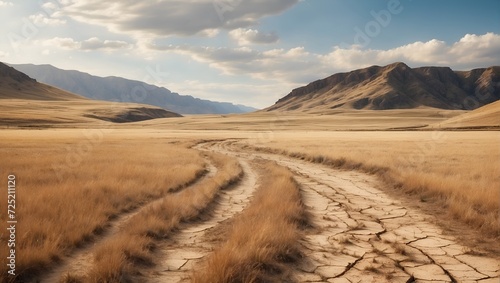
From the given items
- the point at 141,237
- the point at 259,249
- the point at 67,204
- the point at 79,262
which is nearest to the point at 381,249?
the point at 259,249

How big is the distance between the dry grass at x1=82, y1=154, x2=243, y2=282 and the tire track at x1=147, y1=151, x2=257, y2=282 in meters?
0.27

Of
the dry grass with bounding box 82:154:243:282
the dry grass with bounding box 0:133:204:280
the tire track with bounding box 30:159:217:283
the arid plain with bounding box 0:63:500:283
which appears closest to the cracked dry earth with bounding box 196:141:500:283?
the arid plain with bounding box 0:63:500:283

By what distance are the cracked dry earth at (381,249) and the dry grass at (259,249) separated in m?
0.37

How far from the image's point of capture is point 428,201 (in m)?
11.3

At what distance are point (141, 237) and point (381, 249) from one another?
16.0ft

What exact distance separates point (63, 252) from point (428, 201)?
1074 cm

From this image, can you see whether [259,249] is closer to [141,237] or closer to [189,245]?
[189,245]

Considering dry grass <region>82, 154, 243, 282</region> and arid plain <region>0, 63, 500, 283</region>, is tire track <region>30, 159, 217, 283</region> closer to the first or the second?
arid plain <region>0, 63, 500, 283</region>

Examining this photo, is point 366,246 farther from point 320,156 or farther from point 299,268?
point 320,156

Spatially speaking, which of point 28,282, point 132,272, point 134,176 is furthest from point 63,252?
point 134,176

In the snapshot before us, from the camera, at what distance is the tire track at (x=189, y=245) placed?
18.3 ft

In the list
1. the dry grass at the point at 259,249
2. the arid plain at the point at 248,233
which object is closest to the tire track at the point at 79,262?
the arid plain at the point at 248,233

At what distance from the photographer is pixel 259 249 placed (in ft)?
19.1

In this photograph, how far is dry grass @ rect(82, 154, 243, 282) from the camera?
510cm
